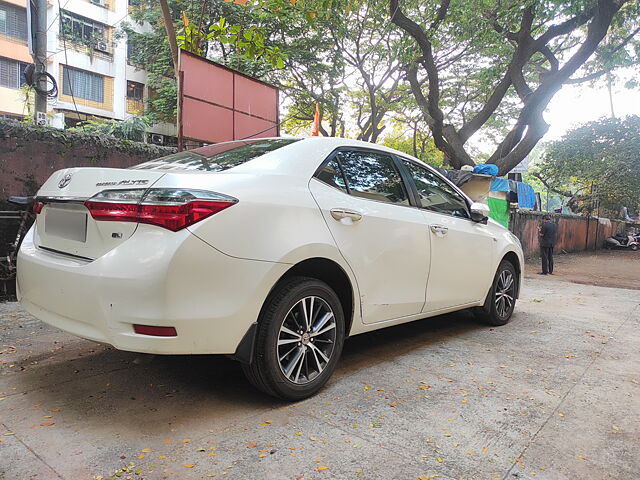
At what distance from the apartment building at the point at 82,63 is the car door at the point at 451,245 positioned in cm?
1912

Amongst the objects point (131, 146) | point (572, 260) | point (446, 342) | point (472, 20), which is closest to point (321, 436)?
point (446, 342)

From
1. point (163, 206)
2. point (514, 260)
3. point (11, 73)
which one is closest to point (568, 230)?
point (514, 260)

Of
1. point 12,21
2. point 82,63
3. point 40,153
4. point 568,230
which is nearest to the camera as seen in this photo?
point 40,153

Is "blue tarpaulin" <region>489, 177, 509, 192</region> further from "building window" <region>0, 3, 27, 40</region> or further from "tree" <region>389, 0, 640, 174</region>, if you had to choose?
"building window" <region>0, 3, 27, 40</region>

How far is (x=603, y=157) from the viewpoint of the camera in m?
18.8

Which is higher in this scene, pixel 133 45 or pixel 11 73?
pixel 133 45

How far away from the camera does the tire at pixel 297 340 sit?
240 cm

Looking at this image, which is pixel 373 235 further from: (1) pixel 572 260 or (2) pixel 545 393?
(1) pixel 572 260

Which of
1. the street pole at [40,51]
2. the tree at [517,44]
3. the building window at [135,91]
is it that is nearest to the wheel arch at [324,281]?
the street pole at [40,51]

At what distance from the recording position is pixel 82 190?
240 centimetres

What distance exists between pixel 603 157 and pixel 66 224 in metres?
21.2

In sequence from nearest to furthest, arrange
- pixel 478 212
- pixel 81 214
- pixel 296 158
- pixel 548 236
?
pixel 81 214, pixel 296 158, pixel 478 212, pixel 548 236

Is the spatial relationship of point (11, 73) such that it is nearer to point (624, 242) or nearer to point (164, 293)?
point (164, 293)

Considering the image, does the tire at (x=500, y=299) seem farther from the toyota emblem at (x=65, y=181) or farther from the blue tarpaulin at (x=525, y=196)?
the blue tarpaulin at (x=525, y=196)
